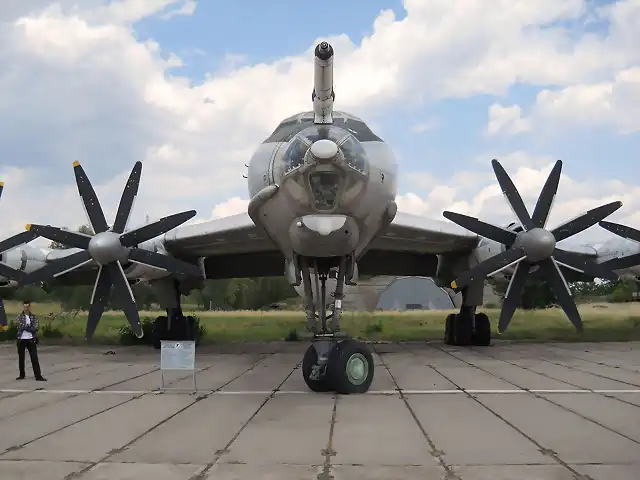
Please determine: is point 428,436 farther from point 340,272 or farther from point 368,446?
point 340,272

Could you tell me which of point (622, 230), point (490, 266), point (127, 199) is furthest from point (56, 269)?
point (622, 230)

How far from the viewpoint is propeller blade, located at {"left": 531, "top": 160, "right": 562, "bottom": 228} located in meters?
11.4

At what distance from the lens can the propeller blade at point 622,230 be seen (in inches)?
531

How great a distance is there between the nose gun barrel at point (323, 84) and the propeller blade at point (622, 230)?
8.55 metres

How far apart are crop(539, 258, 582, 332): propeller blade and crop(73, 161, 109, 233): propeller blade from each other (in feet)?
27.6

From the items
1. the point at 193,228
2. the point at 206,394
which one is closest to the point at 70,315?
the point at 193,228

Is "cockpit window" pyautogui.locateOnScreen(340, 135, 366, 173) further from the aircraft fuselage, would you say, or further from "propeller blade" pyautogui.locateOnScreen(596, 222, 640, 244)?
"propeller blade" pyautogui.locateOnScreen(596, 222, 640, 244)

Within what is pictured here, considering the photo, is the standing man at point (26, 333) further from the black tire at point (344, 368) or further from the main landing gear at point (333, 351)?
the black tire at point (344, 368)

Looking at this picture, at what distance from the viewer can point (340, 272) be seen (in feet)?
26.7

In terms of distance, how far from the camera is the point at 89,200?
11688 mm

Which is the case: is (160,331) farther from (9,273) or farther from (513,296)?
(513,296)

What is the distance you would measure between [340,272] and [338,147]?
6.68ft

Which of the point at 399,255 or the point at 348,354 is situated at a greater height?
the point at 399,255

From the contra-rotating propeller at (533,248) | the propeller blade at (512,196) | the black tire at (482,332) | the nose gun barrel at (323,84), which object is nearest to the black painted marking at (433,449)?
the nose gun barrel at (323,84)
